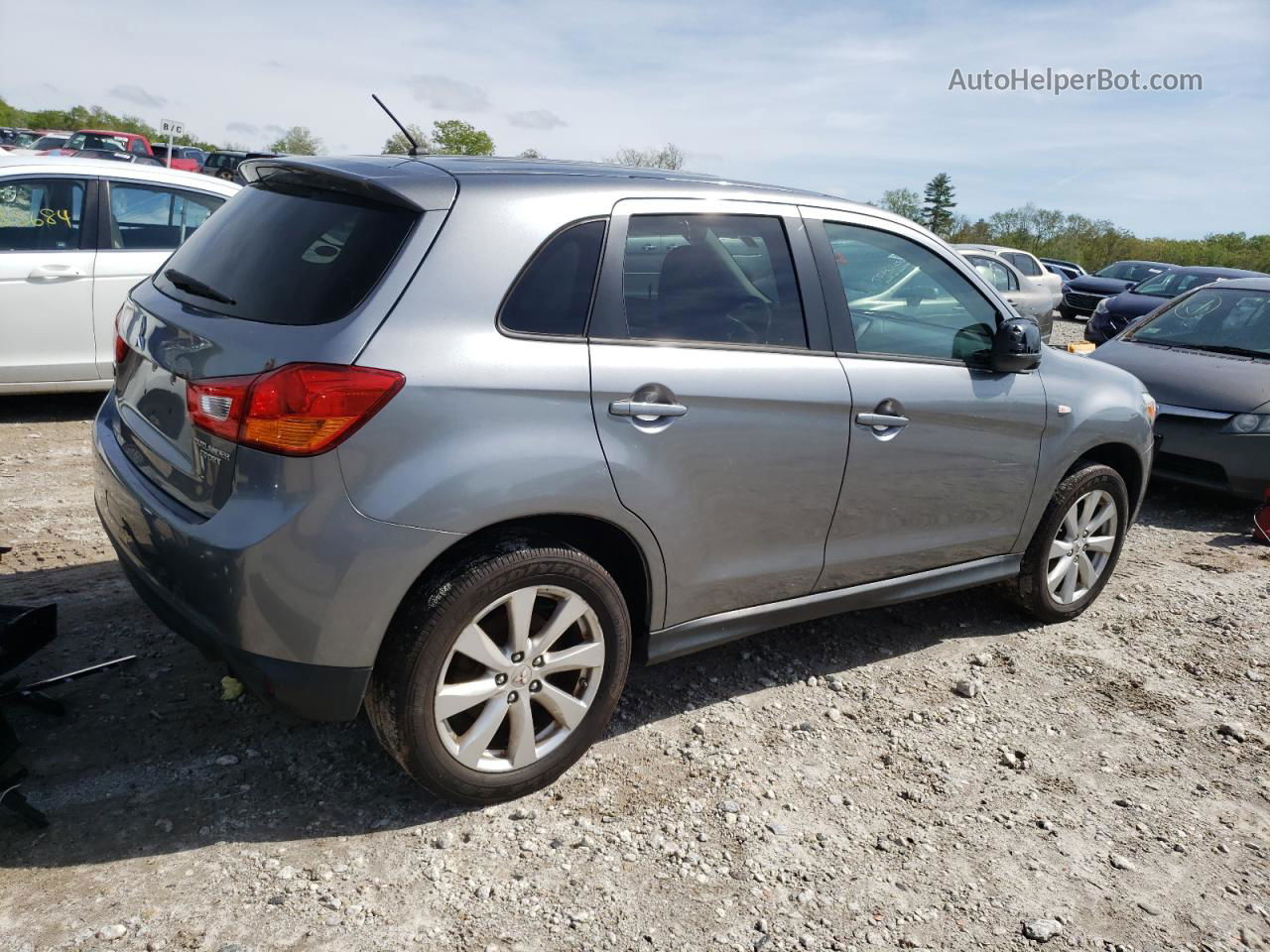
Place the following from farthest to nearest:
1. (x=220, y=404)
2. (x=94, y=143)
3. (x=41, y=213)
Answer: (x=94, y=143), (x=41, y=213), (x=220, y=404)

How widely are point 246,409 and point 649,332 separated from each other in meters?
1.16

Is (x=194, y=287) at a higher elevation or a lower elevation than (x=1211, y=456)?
higher

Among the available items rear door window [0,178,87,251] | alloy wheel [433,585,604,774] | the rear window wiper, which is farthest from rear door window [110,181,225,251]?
alloy wheel [433,585,604,774]

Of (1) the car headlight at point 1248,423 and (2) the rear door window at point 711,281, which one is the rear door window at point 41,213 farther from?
(1) the car headlight at point 1248,423

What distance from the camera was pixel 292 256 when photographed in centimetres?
295

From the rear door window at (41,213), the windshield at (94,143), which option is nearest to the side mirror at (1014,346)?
the rear door window at (41,213)

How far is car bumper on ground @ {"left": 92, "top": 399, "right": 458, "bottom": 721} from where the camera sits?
2625 mm

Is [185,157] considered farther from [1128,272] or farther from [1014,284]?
[1128,272]

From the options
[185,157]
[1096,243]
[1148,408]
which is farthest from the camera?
[1096,243]

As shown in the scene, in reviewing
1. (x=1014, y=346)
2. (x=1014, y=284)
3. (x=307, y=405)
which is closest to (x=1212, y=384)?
(x=1014, y=346)

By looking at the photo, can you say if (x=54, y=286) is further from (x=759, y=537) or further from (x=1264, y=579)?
(x=1264, y=579)

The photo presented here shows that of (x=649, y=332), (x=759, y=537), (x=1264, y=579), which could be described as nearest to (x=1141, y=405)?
(x=1264, y=579)

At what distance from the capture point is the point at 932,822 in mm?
3260

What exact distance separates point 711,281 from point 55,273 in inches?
203
